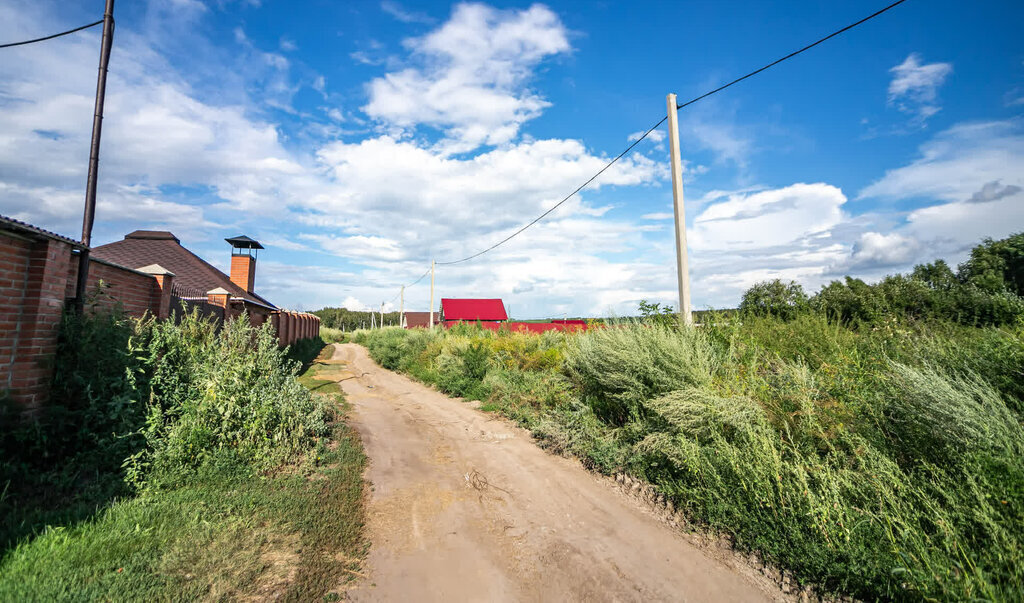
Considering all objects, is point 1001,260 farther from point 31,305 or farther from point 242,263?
point 242,263

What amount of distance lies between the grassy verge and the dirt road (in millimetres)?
543

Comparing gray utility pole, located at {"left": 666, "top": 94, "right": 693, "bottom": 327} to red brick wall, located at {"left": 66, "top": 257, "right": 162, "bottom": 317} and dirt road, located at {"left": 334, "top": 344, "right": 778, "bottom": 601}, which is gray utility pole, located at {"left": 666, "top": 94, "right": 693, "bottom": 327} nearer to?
dirt road, located at {"left": 334, "top": 344, "right": 778, "bottom": 601}

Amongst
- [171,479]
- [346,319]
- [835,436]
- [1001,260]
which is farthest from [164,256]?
[346,319]

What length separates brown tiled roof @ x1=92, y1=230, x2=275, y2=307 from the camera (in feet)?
61.3

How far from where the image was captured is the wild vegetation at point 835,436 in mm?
2594

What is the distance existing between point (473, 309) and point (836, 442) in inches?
1376

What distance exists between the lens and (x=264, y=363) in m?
6.03

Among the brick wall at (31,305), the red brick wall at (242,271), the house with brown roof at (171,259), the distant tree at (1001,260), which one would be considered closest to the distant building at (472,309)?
the red brick wall at (242,271)

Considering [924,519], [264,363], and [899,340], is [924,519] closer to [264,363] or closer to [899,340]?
[899,340]

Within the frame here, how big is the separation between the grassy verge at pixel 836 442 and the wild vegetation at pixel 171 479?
10.8ft

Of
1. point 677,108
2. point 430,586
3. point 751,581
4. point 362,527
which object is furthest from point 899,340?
point 362,527

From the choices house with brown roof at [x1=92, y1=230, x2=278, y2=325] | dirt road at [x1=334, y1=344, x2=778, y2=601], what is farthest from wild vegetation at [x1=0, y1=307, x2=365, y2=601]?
house with brown roof at [x1=92, y1=230, x2=278, y2=325]

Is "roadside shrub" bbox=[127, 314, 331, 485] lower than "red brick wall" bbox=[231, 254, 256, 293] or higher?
lower

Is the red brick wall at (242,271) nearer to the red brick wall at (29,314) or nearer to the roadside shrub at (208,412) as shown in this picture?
the roadside shrub at (208,412)
